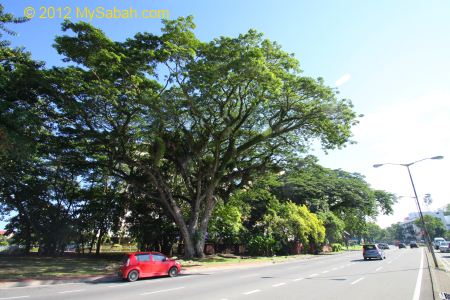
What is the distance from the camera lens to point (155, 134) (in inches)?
952

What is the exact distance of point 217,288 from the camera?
1307 cm

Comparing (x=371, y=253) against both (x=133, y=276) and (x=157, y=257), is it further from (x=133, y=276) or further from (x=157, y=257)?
(x=133, y=276)

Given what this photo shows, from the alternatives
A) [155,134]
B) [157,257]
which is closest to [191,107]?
[155,134]

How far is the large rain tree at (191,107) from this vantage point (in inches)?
786

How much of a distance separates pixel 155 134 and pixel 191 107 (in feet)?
10.6

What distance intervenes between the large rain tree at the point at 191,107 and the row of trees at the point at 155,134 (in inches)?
3.5

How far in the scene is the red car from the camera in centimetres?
1656

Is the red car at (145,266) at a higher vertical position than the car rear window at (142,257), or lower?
lower

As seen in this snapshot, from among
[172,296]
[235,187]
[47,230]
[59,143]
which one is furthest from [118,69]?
[47,230]

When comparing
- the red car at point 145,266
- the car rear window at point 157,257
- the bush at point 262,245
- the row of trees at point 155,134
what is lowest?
the red car at point 145,266

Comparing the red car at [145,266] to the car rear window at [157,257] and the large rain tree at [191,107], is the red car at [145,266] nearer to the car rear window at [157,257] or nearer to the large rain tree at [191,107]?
the car rear window at [157,257]

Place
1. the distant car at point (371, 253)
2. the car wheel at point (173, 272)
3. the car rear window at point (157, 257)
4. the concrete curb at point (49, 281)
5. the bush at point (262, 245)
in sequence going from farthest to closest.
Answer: the bush at point (262, 245) → the distant car at point (371, 253) → the car wheel at point (173, 272) → the car rear window at point (157, 257) → the concrete curb at point (49, 281)

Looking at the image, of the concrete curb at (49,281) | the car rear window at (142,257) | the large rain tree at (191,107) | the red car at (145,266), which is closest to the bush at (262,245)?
the large rain tree at (191,107)

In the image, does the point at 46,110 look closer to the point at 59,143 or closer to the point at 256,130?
the point at 59,143
